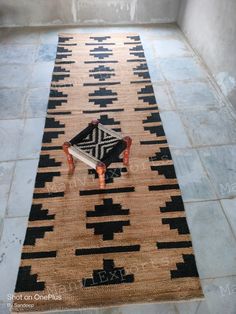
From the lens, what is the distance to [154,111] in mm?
2779

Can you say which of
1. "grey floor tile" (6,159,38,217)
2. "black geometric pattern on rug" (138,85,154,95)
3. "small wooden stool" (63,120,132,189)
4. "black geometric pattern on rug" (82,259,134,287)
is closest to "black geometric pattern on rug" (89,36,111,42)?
"black geometric pattern on rug" (138,85,154,95)

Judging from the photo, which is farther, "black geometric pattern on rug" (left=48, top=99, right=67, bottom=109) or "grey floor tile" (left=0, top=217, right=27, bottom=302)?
"black geometric pattern on rug" (left=48, top=99, right=67, bottom=109)

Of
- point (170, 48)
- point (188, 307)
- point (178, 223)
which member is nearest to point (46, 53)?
point (170, 48)

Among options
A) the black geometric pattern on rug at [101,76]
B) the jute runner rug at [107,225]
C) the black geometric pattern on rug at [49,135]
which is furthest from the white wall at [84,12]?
the black geometric pattern on rug at [49,135]

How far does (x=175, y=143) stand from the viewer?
8.11 ft

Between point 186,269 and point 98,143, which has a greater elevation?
point 98,143

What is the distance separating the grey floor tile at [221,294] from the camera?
1577mm

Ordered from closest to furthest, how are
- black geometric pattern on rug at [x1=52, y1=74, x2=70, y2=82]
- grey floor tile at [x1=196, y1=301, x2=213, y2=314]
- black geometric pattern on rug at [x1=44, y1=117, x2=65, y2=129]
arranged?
Result: 1. grey floor tile at [x1=196, y1=301, x2=213, y2=314]
2. black geometric pattern on rug at [x1=44, y1=117, x2=65, y2=129]
3. black geometric pattern on rug at [x1=52, y1=74, x2=70, y2=82]

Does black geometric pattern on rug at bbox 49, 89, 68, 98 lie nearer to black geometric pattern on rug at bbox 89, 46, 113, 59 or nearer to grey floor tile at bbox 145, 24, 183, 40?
black geometric pattern on rug at bbox 89, 46, 113, 59

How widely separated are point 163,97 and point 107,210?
1.48 m

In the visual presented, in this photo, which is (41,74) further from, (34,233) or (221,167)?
(221,167)

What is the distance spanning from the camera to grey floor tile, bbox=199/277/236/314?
1.58 m

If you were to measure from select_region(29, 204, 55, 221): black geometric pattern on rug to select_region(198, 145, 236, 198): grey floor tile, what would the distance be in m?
1.25

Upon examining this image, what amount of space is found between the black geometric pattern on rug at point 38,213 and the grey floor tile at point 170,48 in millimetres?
2468
